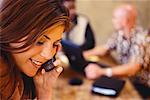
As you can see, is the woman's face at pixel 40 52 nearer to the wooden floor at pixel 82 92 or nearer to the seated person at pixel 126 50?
the wooden floor at pixel 82 92

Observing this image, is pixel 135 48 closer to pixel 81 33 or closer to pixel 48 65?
pixel 81 33

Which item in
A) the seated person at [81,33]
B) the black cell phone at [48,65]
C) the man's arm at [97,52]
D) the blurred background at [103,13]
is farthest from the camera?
the blurred background at [103,13]

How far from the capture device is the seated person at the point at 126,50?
1973 mm

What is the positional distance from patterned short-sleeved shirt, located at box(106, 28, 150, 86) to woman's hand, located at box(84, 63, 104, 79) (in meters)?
0.30

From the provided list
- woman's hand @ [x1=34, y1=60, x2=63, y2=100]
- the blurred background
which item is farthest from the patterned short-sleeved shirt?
woman's hand @ [x1=34, y1=60, x2=63, y2=100]

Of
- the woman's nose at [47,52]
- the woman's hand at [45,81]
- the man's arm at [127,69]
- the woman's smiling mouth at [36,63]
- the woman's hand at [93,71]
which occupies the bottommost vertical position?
the man's arm at [127,69]

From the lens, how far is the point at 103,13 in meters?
3.36

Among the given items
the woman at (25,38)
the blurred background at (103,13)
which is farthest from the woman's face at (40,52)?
the blurred background at (103,13)

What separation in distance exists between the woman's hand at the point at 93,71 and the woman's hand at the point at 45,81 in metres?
0.95

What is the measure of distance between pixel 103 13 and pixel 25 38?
269cm

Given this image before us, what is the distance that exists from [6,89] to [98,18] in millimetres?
2700

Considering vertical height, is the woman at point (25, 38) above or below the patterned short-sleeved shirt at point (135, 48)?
above

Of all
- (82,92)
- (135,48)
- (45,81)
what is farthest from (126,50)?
(45,81)

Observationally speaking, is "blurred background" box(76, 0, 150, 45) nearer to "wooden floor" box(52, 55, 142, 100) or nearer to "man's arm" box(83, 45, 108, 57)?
"man's arm" box(83, 45, 108, 57)
